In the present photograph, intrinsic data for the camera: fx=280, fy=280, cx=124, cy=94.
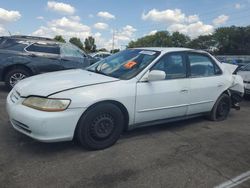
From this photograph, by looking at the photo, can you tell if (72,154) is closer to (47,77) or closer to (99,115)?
(99,115)

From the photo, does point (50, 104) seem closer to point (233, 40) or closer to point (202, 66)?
point (202, 66)

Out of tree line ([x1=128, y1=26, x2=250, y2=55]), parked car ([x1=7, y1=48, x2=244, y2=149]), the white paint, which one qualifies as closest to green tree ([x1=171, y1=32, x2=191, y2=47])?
tree line ([x1=128, y1=26, x2=250, y2=55])

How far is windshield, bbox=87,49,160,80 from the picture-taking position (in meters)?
4.39

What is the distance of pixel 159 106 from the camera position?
4.52m

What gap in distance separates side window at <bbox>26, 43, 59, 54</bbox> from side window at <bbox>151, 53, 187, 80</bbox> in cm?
471

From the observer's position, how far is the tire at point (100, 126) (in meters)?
3.73

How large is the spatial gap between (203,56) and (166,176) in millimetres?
2964

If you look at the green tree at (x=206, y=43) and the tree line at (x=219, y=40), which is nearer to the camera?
the tree line at (x=219, y=40)

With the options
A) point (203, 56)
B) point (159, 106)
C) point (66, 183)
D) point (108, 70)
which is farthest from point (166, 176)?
point (203, 56)

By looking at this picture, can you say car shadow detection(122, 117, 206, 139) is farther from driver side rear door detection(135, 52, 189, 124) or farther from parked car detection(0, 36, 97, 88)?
parked car detection(0, 36, 97, 88)

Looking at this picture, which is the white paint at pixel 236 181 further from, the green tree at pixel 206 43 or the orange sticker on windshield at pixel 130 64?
the green tree at pixel 206 43

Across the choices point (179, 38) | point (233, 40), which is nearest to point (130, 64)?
point (233, 40)

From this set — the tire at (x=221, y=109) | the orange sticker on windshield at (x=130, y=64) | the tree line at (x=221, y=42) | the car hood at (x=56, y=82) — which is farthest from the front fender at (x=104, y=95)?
the tree line at (x=221, y=42)

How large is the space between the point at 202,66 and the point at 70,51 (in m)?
4.87
